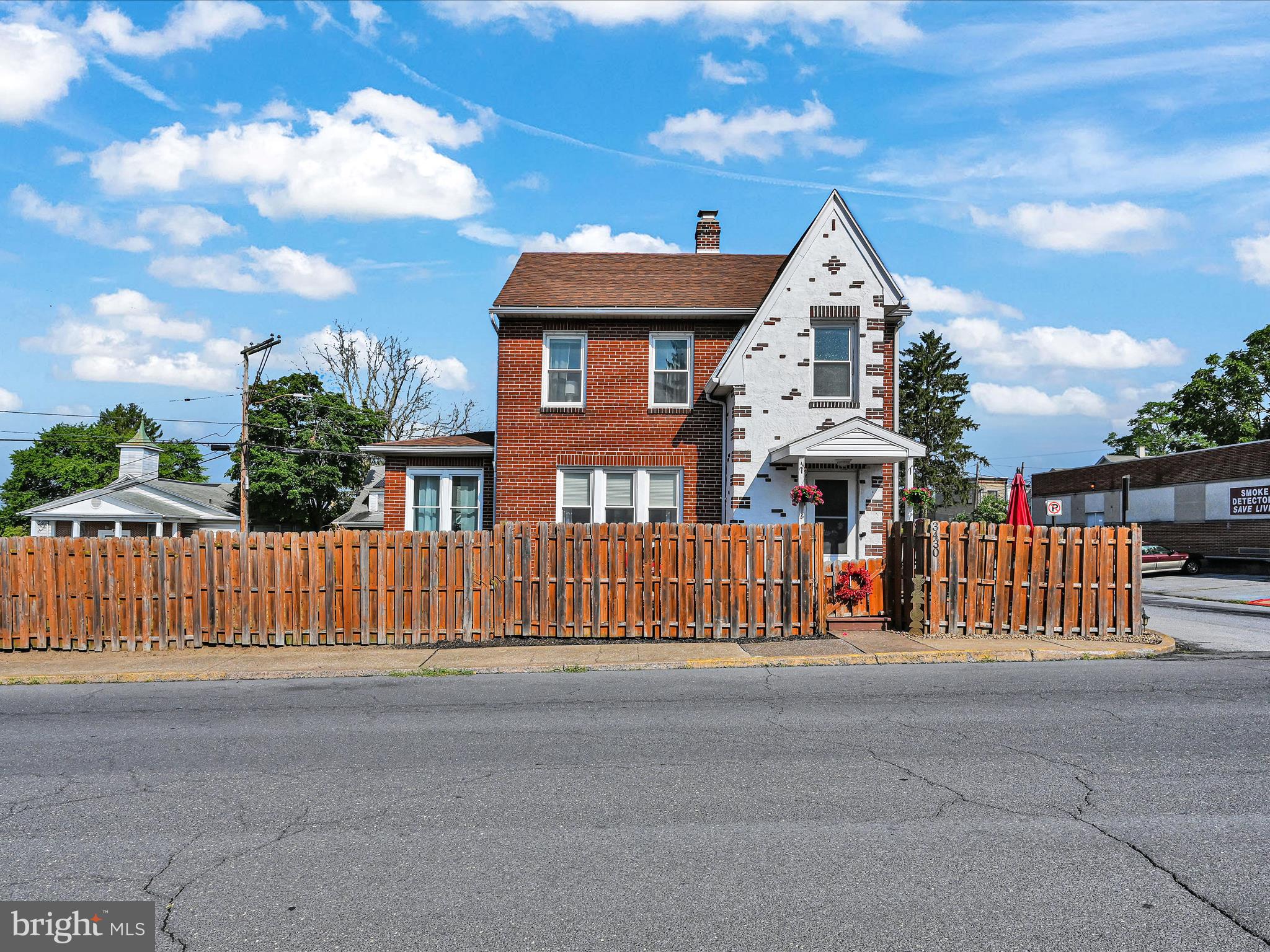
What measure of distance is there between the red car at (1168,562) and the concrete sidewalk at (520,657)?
25.3 meters

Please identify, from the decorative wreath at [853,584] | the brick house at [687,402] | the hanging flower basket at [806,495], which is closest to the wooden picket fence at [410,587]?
the decorative wreath at [853,584]

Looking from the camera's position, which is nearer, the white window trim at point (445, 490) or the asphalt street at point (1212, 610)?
the asphalt street at point (1212, 610)

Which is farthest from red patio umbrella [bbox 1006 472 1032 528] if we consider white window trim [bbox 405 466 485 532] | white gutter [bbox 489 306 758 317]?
white window trim [bbox 405 466 485 532]

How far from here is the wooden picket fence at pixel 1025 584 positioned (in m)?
13.9

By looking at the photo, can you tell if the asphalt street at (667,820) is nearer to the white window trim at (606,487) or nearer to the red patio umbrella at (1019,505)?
the red patio umbrella at (1019,505)

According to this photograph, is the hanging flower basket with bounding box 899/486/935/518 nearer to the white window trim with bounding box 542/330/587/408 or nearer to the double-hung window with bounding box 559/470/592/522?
the double-hung window with bounding box 559/470/592/522

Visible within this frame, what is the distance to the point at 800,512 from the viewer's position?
61.7ft

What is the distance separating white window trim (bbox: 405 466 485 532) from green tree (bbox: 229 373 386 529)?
26169 mm

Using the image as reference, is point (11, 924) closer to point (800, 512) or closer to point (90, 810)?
point (90, 810)

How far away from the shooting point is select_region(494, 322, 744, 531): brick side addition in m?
20.4

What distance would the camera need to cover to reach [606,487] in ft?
67.5

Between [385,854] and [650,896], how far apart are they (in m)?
1.61

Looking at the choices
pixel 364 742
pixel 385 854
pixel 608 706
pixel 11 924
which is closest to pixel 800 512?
pixel 608 706

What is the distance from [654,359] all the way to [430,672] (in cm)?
1071
